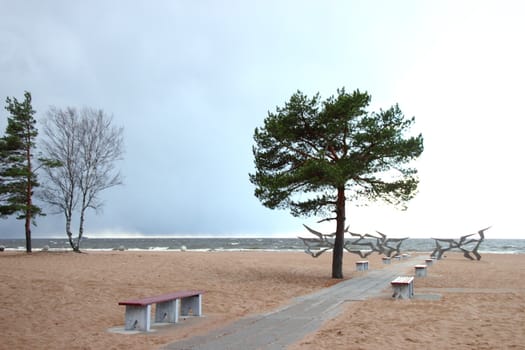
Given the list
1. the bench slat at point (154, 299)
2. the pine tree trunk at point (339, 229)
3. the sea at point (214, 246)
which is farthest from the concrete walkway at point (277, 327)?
the sea at point (214, 246)

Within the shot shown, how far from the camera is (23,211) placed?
26.7 metres

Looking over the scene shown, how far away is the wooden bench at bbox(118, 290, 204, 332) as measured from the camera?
25.7 ft

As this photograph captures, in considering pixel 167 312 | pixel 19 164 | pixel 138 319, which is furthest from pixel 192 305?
pixel 19 164

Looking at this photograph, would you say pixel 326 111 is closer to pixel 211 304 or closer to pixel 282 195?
pixel 282 195

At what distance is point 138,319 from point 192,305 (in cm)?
179

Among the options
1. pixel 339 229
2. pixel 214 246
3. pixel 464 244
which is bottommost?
pixel 214 246

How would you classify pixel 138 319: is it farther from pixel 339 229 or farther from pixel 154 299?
pixel 339 229

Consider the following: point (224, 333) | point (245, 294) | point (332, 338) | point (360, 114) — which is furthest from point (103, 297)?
point (360, 114)

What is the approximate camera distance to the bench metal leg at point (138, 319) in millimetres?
7844

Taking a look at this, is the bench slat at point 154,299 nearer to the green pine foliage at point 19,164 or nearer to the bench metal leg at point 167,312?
the bench metal leg at point 167,312

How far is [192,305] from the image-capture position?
9.52m

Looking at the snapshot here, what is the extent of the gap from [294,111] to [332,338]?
11.6 metres

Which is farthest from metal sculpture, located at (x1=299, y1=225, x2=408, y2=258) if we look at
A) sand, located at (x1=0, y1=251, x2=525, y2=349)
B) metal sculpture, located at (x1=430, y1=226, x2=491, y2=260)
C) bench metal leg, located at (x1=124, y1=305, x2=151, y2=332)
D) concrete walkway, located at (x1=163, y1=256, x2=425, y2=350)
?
bench metal leg, located at (x1=124, y1=305, x2=151, y2=332)

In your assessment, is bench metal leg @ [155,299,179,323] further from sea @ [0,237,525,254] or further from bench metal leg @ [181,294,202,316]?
sea @ [0,237,525,254]
